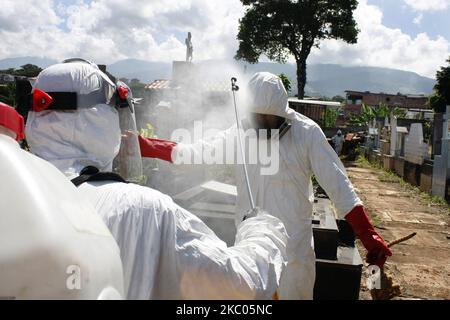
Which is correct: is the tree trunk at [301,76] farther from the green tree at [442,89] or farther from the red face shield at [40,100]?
the red face shield at [40,100]

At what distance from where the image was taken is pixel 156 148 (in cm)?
327

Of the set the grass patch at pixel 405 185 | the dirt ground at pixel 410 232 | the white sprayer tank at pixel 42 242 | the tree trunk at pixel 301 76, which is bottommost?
the dirt ground at pixel 410 232

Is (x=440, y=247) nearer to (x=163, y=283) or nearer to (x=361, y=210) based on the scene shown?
(x=361, y=210)

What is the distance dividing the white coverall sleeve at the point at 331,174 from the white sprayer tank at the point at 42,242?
230 cm

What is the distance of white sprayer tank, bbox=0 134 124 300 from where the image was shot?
78 centimetres

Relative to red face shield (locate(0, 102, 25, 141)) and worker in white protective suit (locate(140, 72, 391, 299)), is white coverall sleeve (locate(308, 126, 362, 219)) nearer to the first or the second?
worker in white protective suit (locate(140, 72, 391, 299))

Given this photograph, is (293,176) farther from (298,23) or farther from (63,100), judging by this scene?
(298,23)

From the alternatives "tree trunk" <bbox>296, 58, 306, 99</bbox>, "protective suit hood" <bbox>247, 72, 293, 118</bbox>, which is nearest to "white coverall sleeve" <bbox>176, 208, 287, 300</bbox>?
"protective suit hood" <bbox>247, 72, 293, 118</bbox>

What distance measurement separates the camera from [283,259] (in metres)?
1.60

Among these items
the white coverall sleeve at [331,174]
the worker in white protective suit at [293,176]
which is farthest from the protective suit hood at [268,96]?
the white coverall sleeve at [331,174]

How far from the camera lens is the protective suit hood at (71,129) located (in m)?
1.52

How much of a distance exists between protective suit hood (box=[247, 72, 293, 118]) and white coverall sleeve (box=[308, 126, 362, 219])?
0.30 metres

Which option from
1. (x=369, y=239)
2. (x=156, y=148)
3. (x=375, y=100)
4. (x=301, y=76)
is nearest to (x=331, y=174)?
(x=369, y=239)
